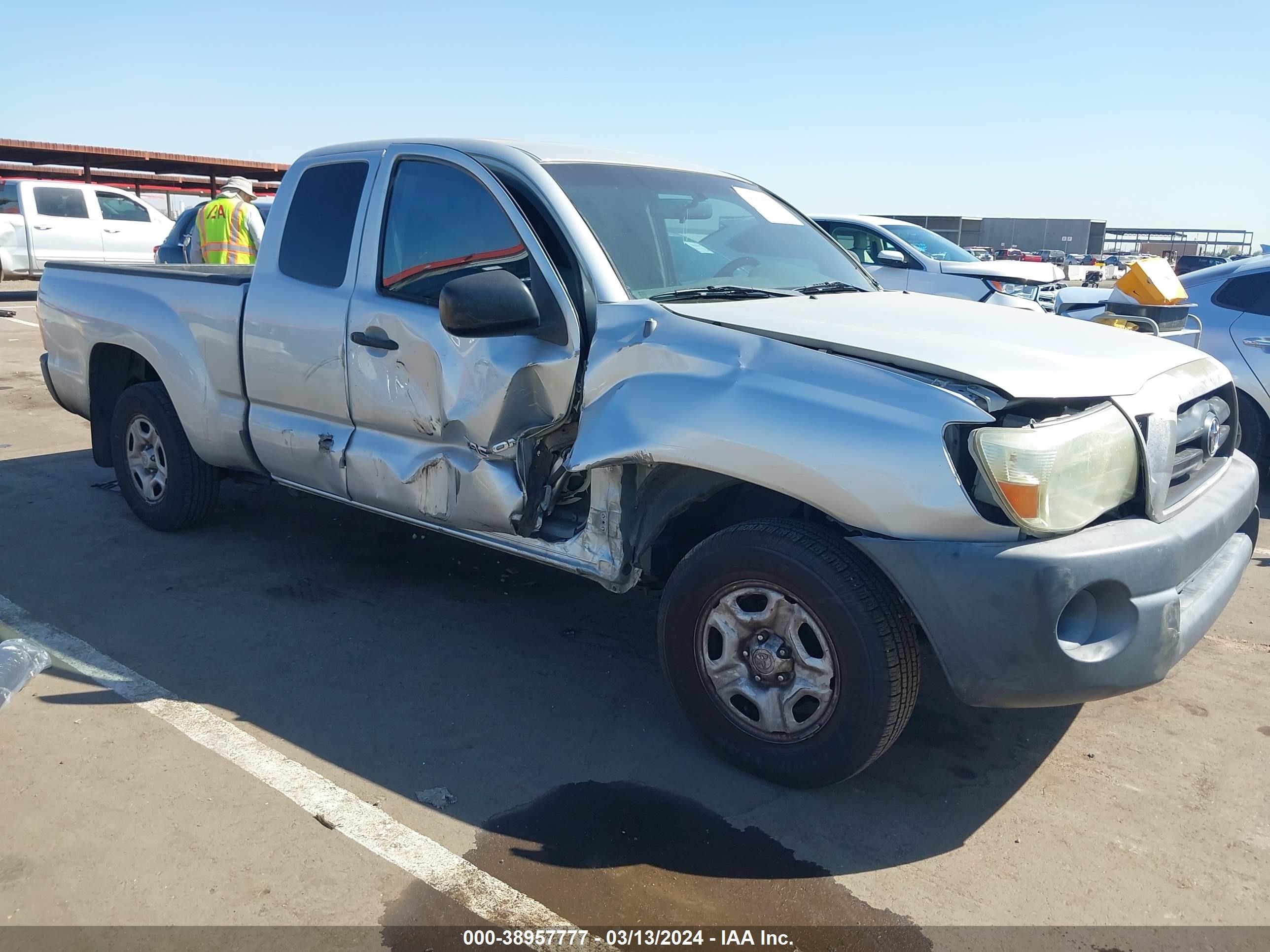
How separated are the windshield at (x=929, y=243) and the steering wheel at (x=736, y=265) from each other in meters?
7.75

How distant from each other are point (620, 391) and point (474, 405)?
665mm

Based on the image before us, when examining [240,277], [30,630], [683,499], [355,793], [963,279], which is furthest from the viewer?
[963,279]

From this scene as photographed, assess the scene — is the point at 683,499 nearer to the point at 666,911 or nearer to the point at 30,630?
the point at 666,911

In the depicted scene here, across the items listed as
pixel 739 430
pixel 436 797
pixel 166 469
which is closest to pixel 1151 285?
pixel 739 430

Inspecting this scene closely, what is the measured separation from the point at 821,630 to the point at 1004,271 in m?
9.09

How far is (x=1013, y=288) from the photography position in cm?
1097

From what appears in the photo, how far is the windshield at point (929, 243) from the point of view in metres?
11.4

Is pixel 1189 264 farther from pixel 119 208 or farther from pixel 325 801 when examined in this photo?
pixel 325 801

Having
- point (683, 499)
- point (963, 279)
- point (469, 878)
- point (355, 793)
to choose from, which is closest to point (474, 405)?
point (683, 499)

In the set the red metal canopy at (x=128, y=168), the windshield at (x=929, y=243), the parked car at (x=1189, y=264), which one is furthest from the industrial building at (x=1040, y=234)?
the windshield at (x=929, y=243)

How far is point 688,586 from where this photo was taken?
3182 millimetres

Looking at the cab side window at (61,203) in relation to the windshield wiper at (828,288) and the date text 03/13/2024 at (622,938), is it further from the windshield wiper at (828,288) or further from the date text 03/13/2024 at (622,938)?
the date text 03/13/2024 at (622,938)

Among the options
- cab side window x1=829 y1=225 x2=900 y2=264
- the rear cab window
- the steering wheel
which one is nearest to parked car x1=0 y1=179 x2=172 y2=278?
cab side window x1=829 y1=225 x2=900 y2=264

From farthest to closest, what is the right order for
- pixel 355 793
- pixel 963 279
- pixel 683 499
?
pixel 963 279
pixel 683 499
pixel 355 793
